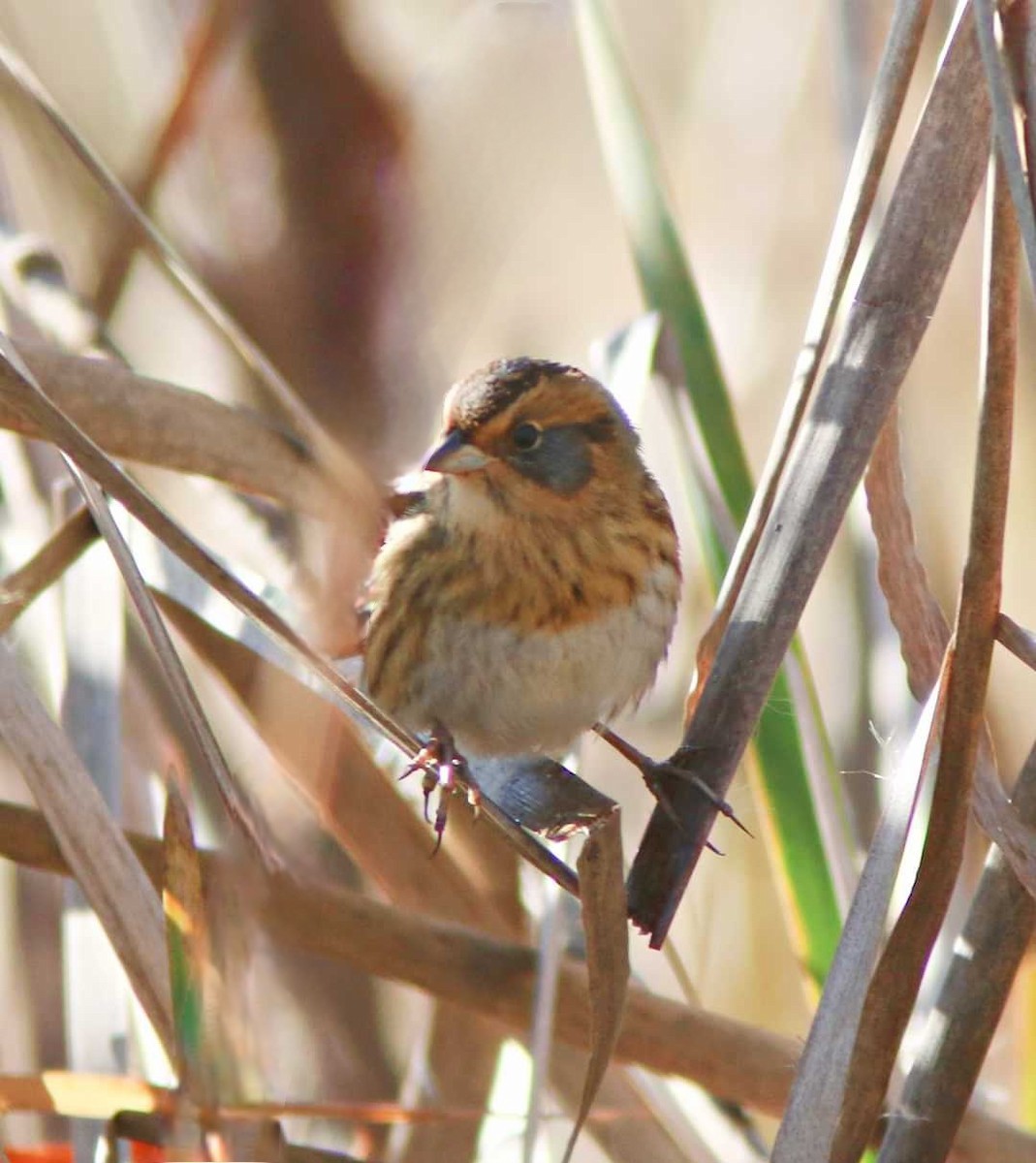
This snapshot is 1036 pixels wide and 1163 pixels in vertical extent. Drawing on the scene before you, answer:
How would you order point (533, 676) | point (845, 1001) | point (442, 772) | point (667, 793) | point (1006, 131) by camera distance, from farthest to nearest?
point (533, 676), point (442, 772), point (667, 793), point (845, 1001), point (1006, 131)

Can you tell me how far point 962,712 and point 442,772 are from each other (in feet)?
2.71

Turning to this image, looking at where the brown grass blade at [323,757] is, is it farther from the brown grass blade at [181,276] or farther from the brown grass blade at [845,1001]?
the brown grass blade at [845,1001]

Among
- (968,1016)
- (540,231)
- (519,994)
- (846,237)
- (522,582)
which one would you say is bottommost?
(519,994)

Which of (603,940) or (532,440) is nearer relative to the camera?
(603,940)

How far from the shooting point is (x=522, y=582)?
2.33 m

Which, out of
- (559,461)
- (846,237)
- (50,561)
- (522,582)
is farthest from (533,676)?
(846,237)

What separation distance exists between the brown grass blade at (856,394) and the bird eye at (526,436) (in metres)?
0.64

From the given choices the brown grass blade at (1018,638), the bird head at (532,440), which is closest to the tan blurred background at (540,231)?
the bird head at (532,440)

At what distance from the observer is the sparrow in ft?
7.57

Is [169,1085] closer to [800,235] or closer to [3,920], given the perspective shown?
[3,920]

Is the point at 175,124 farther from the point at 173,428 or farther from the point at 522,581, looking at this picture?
→ the point at 522,581

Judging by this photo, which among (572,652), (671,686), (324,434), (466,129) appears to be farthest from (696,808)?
(466,129)

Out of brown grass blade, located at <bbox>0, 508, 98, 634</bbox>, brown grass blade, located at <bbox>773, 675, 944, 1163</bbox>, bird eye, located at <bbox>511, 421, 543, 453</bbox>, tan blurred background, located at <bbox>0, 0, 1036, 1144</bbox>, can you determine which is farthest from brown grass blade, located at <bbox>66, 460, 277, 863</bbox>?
tan blurred background, located at <bbox>0, 0, 1036, 1144</bbox>

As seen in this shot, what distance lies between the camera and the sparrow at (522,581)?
2309 millimetres
